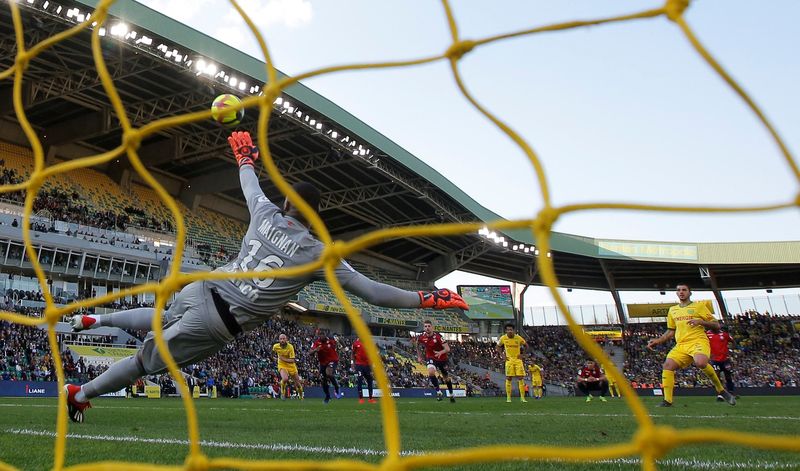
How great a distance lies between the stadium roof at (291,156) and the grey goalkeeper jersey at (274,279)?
43.9ft

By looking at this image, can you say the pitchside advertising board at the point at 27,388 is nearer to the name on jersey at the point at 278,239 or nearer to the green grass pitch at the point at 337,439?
the green grass pitch at the point at 337,439

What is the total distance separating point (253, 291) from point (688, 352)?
725cm

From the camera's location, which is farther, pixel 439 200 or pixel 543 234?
pixel 439 200

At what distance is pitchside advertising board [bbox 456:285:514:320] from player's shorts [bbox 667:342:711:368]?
119 ft

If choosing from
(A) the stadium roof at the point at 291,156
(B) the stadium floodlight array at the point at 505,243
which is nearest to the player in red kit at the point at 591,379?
(A) the stadium roof at the point at 291,156

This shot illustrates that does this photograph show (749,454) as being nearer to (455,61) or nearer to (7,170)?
(455,61)

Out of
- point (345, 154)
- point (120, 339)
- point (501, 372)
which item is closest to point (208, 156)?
point (345, 154)

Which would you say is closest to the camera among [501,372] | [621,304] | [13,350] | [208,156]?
[13,350]

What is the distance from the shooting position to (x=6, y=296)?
26.8 m

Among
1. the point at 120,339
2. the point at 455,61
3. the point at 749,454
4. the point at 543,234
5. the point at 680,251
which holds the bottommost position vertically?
the point at 749,454

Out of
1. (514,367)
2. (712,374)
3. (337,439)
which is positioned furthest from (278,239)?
(514,367)

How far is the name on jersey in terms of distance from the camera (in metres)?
4.36

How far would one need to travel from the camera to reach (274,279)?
4352mm

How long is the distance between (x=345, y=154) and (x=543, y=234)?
28.5m
